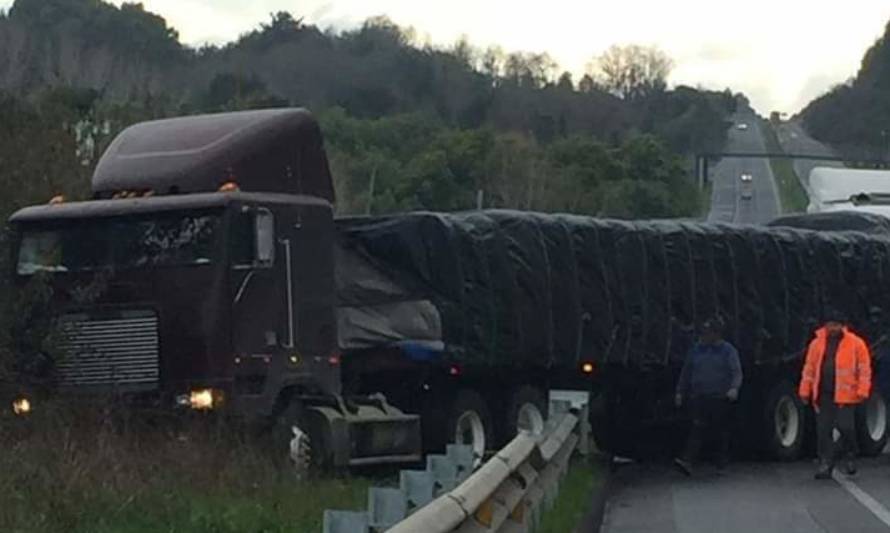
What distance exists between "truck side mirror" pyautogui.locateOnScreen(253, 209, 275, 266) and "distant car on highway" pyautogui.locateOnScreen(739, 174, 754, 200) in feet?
332

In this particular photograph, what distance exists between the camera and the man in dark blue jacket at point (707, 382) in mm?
22766

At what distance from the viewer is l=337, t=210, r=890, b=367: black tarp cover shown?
67.6 feet

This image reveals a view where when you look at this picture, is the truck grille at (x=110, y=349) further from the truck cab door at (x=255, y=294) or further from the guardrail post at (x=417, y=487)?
the guardrail post at (x=417, y=487)

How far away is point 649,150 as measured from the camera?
7075 centimetres

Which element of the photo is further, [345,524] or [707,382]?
[707,382]

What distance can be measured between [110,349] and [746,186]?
114 metres

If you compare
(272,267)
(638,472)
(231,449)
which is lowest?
(638,472)

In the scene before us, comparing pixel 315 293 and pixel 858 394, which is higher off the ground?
pixel 315 293

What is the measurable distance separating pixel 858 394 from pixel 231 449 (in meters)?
8.18

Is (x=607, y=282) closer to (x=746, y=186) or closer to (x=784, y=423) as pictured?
(x=784, y=423)

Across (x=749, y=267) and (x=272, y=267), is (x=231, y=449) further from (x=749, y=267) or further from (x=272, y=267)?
(x=749, y=267)

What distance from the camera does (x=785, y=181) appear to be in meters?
137

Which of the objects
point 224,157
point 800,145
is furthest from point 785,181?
point 224,157

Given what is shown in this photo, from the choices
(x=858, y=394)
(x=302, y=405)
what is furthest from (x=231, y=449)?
(x=858, y=394)
